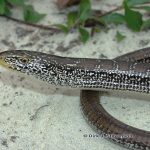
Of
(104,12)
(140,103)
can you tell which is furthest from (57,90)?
A: (104,12)

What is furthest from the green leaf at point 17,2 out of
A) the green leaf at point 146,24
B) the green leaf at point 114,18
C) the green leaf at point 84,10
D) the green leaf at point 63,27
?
the green leaf at point 146,24

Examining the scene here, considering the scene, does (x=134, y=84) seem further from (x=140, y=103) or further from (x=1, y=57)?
(x=1, y=57)

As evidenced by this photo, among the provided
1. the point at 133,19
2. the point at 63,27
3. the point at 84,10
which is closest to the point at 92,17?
the point at 84,10

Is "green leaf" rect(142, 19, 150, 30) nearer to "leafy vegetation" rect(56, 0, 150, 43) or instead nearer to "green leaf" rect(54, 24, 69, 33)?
"leafy vegetation" rect(56, 0, 150, 43)

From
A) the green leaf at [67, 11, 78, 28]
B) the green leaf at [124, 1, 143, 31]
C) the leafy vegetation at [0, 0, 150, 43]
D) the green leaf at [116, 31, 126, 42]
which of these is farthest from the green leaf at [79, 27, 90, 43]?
the green leaf at [124, 1, 143, 31]

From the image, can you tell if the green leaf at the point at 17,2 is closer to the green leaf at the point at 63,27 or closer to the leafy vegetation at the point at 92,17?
the leafy vegetation at the point at 92,17

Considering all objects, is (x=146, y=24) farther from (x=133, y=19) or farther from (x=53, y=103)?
(x=53, y=103)
